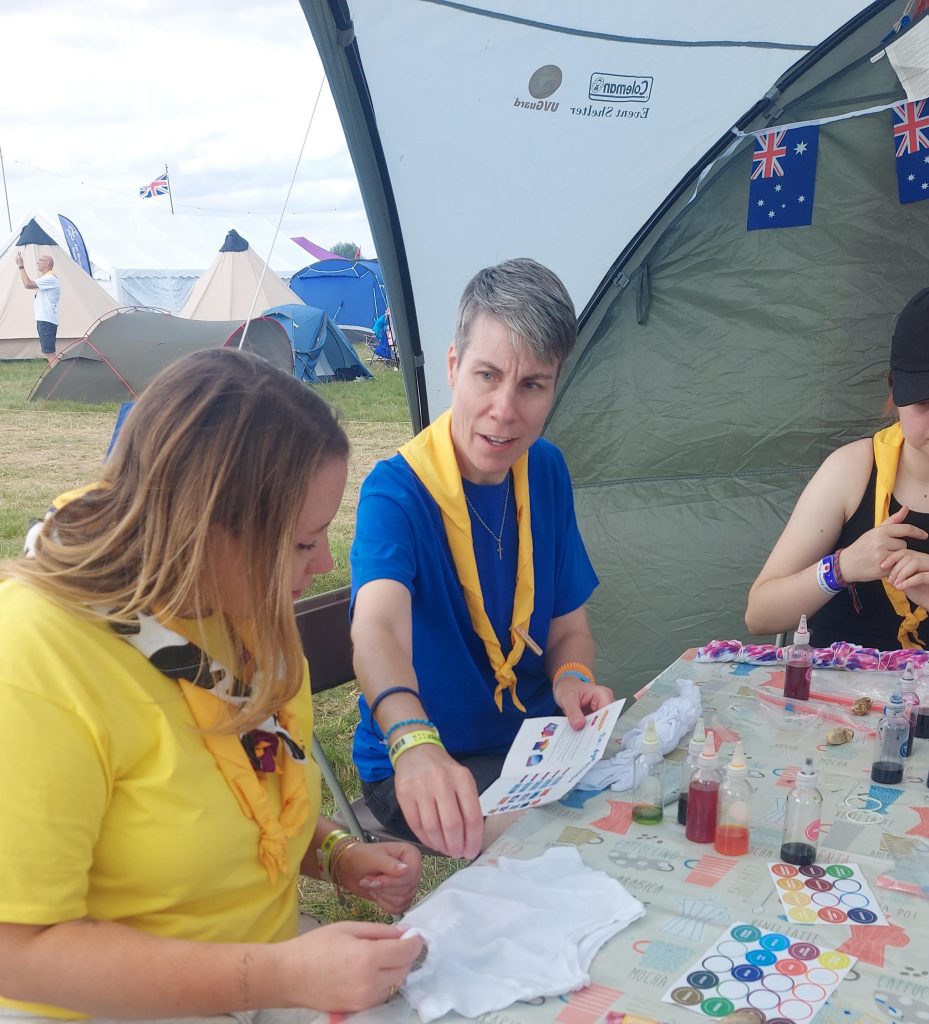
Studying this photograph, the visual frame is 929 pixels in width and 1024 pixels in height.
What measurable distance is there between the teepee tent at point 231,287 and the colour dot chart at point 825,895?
1335 centimetres

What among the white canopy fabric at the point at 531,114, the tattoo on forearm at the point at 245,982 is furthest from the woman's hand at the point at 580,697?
the white canopy fabric at the point at 531,114

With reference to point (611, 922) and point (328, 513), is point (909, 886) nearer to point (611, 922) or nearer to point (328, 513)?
point (611, 922)

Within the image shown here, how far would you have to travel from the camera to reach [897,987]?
3.56ft

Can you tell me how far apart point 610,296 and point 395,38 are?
1.07m

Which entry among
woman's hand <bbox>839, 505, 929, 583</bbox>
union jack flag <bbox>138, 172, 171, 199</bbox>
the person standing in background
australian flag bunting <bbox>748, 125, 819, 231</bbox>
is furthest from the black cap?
union jack flag <bbox>138, 172, 171, 199</bbox>

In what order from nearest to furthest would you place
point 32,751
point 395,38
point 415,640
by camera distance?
1. point 32,751
2. point 415,640
3. point 395,38

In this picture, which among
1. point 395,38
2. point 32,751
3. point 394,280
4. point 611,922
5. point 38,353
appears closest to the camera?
point 32,751

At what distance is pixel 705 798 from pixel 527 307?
3.13 ft

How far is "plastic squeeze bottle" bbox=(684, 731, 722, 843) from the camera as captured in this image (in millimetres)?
1397

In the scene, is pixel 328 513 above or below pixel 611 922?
above

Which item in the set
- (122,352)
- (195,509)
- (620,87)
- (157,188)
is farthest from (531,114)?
(157,188)

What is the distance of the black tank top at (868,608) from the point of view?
242 cm

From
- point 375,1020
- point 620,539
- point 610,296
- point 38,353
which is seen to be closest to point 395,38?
point 610,296

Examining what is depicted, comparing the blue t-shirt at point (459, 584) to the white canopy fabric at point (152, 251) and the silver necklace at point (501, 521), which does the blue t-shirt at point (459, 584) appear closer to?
the silver necklace at point (501, 521)
